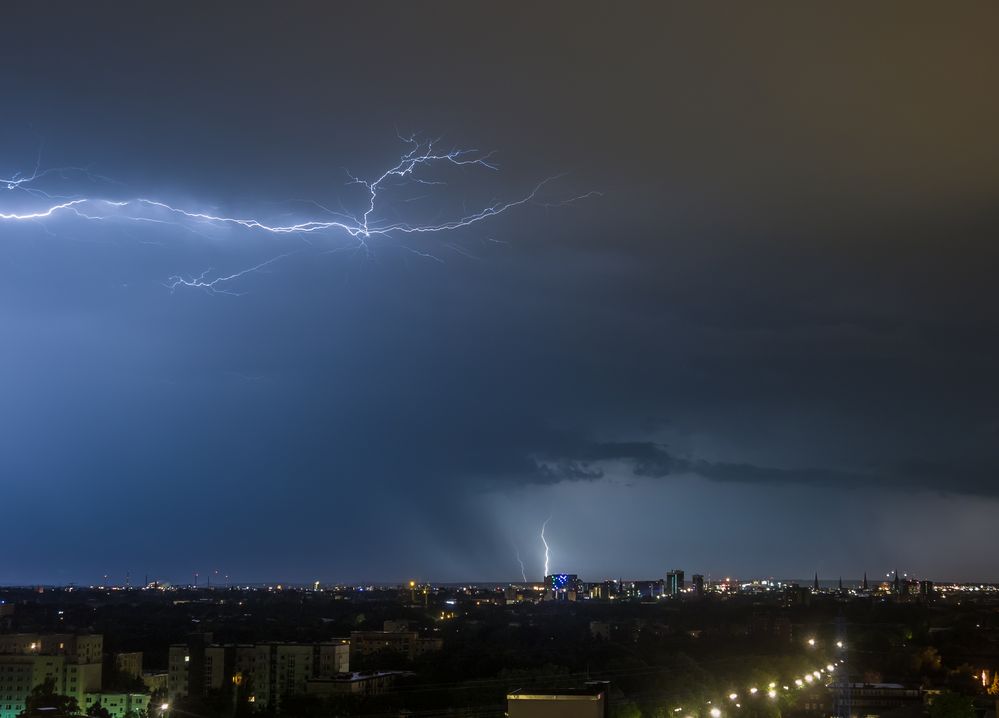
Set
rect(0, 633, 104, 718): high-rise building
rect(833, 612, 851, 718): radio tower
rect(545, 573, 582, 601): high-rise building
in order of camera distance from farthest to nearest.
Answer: rect(545, 573, 582, 601): high-rise building → rect(0, 633, 104, 718): high-rise building → rect(833, 612, 851, 718): radio tower

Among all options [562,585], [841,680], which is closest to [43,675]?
[841,680]

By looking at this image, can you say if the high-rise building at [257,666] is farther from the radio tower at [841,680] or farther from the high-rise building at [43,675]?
the radio tower at [841,680]

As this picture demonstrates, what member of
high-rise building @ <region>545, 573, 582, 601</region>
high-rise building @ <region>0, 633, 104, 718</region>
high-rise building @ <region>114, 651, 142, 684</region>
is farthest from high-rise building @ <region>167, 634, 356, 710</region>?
high-rise building @ <region>545, 573, 582, 601</region>

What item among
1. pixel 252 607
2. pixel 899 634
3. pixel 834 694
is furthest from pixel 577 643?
pixel 252 607

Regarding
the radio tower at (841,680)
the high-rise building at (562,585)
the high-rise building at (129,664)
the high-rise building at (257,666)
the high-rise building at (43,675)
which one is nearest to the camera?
the radio tower at (841,680)

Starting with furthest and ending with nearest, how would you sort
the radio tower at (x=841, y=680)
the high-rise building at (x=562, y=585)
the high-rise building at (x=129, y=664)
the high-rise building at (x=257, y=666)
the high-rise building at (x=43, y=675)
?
1. the high-rise building at (x=562, y=585)
2. the high-rise building at (x=129, y=664)
3. the high-rise building at (x=257, y=666)
4. the high-rise building at (x=43, y=675)
5. the radio tower at (x=841, y=680)

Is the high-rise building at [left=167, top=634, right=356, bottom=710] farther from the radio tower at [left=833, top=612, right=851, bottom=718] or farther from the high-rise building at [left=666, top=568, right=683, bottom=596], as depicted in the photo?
the high-rise building at [left=666, top=568, right=683, bottom=596]

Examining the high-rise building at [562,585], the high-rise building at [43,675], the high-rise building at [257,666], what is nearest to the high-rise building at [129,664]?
the high-rise building at [43,675]

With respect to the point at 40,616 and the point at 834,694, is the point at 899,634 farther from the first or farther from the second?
the point at 40,616

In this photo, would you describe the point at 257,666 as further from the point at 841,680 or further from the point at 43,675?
the point at 841,680
